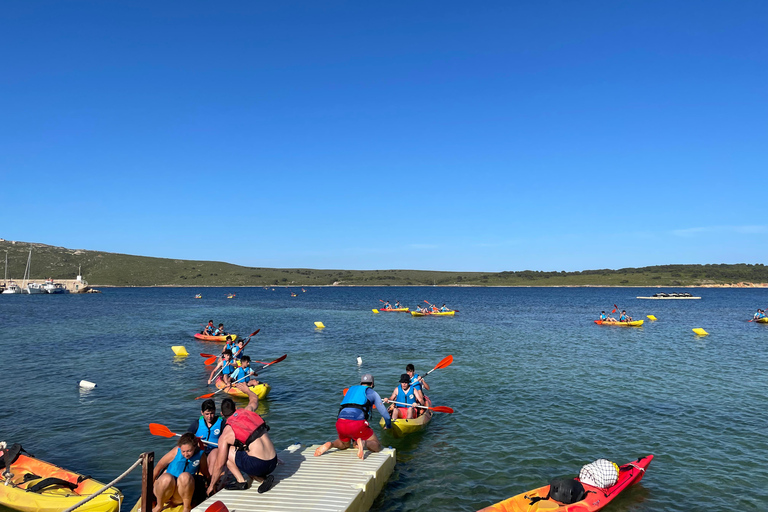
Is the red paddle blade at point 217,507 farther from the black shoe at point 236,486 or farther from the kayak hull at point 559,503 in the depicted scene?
the kayak hull at point 559,503

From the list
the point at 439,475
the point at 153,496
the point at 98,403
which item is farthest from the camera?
the point at 98,403

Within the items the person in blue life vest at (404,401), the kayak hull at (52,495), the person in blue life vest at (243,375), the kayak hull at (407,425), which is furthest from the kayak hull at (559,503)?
the person in blue life vest at (243,375)

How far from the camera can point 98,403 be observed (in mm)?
19516

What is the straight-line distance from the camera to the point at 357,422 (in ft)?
38.7

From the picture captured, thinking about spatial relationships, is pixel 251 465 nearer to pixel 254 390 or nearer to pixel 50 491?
pixel 50 491

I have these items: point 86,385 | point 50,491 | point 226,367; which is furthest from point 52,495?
point 86,385

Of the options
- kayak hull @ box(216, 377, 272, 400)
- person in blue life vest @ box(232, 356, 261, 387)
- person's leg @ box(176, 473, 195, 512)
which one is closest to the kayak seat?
person's leg @ box(176, 473, 195, 512)

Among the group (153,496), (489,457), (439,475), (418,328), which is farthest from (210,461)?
(418,328)

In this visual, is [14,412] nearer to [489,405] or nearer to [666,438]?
[489,405]

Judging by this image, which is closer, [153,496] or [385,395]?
[153,496]

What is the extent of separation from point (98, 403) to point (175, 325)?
129 feet

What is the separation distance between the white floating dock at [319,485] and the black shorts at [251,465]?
344mm

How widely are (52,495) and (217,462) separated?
379 cm

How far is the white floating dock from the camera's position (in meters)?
9.13
